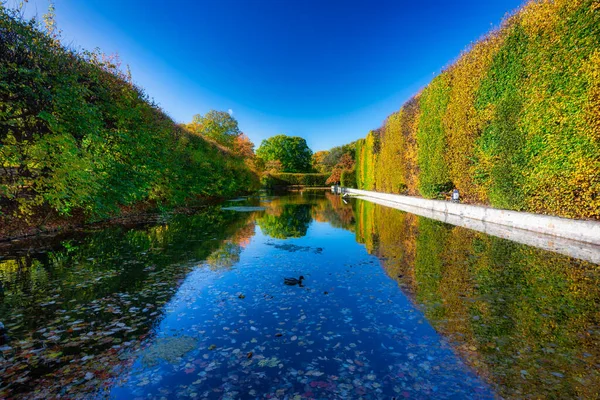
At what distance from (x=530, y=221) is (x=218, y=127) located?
42611mm

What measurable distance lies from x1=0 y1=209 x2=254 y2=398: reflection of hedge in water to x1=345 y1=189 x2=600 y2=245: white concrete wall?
1051 cm

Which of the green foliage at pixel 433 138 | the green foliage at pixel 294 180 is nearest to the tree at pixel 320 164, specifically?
the green foliage at pixel 294 180

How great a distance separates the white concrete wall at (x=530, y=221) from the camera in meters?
8.61

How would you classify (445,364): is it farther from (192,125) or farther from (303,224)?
(192,125)

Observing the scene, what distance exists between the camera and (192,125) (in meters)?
43.7

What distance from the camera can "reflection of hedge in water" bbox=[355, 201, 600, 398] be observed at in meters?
3.04

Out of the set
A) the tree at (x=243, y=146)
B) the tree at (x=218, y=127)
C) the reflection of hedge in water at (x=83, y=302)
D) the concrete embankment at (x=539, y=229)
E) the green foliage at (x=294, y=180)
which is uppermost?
the tree at (x=218, y=127)

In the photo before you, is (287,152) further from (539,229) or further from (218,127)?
(539,229)

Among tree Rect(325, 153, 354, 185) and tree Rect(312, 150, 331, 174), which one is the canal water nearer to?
tree Rect(325, 153, 354, 185)

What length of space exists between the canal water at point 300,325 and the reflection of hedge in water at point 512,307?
0.02 m

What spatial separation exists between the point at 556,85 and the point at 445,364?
11.2 meters

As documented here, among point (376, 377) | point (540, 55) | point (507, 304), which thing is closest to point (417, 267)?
point (507, 304)

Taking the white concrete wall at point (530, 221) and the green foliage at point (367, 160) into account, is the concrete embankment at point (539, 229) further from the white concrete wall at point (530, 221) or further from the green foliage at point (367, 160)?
the green foliage at point (367, 160)

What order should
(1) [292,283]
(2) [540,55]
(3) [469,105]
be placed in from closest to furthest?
(1) [292,283], (2) [540,55], (3) [469,105]
